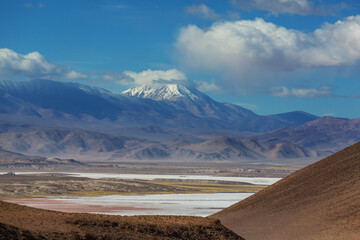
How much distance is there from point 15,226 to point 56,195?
255 feet

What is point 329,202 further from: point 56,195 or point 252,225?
point 56,195

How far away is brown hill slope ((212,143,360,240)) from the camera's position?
3566 centimetres

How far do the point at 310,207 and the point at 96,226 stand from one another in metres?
17.7

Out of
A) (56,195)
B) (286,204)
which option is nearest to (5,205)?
(286,204)

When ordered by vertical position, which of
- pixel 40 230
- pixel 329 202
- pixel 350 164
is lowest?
pixel 40 230

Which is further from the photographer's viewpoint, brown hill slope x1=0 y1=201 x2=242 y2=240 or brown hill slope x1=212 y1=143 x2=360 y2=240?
brown hill slope x1=212 y1=143 x2=360 y2=240

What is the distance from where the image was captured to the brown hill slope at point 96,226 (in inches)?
890

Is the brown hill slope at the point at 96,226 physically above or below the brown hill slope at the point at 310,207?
below

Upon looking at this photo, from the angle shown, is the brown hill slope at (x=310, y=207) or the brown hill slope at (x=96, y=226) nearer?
the brown hill slope at (x=96, y=226)

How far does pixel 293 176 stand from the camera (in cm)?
4575

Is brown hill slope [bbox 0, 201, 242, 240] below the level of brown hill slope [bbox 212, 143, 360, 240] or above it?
below

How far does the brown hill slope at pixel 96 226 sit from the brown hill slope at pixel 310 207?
8.29m

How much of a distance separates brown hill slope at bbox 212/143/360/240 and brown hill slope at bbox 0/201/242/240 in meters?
8.29

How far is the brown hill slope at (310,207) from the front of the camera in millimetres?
35656
